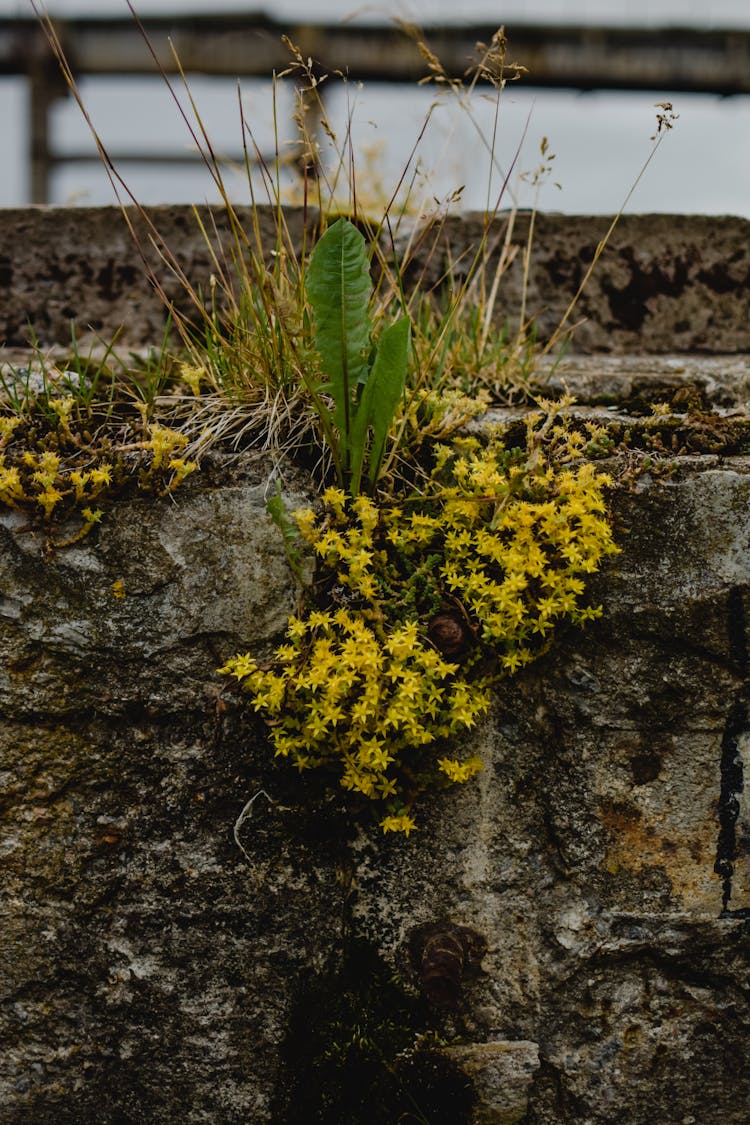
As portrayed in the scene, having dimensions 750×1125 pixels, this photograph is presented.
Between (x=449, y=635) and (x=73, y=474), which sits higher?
(x=73, y=474)

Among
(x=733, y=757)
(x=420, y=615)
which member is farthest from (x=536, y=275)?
(x=733, y=757)

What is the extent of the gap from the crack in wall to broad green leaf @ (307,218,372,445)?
3.53 feet

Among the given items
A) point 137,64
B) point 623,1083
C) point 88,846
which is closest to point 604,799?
point 623,1083

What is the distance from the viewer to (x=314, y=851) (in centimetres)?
200

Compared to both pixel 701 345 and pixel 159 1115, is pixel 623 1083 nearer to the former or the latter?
pixel 159 1115

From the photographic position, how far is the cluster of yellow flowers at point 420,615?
186cm

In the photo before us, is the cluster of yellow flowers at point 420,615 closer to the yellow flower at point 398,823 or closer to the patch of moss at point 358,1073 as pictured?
the yellow flower at point 398,823

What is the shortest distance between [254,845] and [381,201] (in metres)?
2.98

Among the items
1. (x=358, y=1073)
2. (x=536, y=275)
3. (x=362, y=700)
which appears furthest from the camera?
(x=536, y=275)

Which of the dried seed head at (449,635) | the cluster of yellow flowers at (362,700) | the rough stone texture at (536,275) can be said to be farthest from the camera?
the rough stone texture at (536,275)

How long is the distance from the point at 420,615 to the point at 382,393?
0.56m

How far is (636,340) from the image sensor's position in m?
3.25

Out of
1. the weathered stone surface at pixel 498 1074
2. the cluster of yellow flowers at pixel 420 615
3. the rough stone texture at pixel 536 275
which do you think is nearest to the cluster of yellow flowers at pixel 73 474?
the cluster of yellow flowers at pixel 420 615

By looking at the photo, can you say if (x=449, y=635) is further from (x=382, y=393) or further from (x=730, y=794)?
(x=730, y=794)
